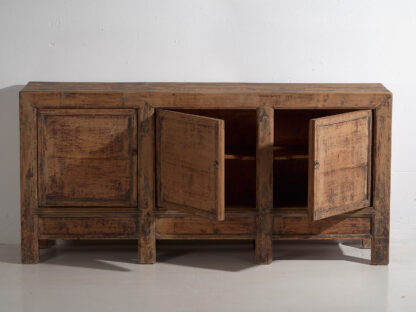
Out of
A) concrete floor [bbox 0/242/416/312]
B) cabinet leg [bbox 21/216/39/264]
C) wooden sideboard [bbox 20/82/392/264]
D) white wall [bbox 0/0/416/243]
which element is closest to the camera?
concrete floor [bbox 0/242/416/312]

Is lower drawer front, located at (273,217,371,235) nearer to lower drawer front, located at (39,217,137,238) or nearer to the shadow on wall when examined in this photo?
lower drawer front, located at (39,217,137,238)

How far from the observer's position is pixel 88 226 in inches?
180

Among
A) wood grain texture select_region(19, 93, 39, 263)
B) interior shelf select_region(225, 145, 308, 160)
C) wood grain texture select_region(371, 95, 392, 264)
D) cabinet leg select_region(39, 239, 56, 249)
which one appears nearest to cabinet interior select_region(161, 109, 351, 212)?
interior shelf select_region(225, 145, 308, 160)

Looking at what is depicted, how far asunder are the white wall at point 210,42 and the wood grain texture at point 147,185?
0.53 meters

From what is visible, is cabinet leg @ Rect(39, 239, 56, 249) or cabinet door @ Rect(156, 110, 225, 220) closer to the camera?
cabinet door @ Rect(156, 110, 225, 220)

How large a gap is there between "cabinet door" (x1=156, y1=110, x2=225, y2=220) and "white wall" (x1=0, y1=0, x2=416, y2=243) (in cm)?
63

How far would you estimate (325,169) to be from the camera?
4.29 meters

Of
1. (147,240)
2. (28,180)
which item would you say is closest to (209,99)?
(147,240)

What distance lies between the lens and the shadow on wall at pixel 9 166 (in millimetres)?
4969

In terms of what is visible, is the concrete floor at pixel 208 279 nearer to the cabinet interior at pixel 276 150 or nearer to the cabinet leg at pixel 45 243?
the cabinet leg at pixel 45 243

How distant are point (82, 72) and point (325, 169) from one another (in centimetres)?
159

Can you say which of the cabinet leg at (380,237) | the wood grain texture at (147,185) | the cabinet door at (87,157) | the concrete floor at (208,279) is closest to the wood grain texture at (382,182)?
the cabinet leg at (380,237)

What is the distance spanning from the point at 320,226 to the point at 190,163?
0.83 meters

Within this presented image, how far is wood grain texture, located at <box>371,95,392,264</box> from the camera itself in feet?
14.7
